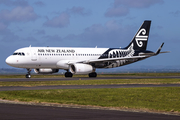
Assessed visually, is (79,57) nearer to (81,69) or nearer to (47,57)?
(81,69)

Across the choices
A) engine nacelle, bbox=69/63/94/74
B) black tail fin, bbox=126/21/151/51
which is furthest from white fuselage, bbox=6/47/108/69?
black tail fin, bbox=126/21/151/51

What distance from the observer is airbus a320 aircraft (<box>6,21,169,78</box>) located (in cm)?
5141

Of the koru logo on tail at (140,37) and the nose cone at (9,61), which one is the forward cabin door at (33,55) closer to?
the nose cone at (9,61)

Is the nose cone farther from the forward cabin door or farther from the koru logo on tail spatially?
the koru logo on tail

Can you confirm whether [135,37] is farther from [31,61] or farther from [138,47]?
[31,61]

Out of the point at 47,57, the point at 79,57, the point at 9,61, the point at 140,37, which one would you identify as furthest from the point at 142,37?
the point at 9,61

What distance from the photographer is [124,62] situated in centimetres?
6019

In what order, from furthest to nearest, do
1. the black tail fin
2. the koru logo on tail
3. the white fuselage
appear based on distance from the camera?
the koru logo on tail, the black tail fin, the white fuselage

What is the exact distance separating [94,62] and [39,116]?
42.1m

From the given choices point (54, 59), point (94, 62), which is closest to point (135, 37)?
point (94, 62)

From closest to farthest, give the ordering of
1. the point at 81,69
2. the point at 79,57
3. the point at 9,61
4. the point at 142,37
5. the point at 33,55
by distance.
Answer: the point at 9,61 < the point at 33,55 < the point at 81,69 < the point at 79,57 < the point at 142,37

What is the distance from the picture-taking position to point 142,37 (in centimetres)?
6319

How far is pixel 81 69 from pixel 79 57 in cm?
433

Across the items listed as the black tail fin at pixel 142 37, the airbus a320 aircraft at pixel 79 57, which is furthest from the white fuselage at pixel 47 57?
the black tail fin at pixel 142 37
